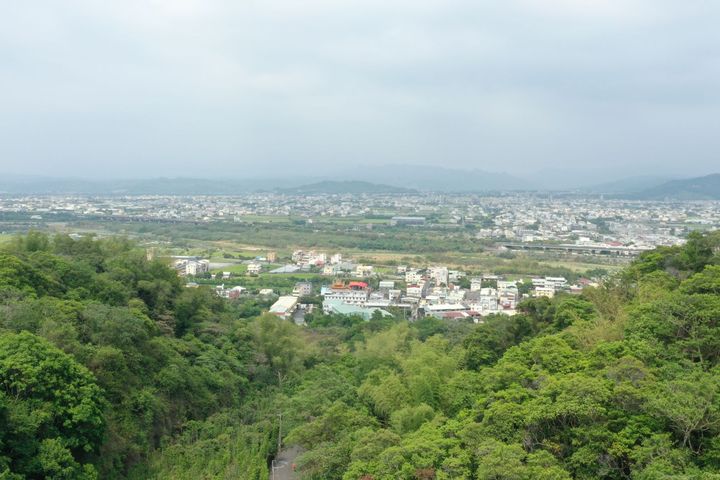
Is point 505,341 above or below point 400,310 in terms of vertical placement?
above

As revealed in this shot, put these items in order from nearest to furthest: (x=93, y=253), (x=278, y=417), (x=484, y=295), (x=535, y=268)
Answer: (x=278, y=417), (x=93, y=253), (x=484, y=295), (x=535, y=268)

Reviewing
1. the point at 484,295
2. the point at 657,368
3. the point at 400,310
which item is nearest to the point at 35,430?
the point at 657,368

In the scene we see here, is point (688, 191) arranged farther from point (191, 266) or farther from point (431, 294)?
point (191, 266)

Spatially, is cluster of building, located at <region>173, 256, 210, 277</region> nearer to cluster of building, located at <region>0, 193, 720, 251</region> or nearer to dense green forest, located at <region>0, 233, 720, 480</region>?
cluster of building, located at <region>0, 193, 720, 251</region>

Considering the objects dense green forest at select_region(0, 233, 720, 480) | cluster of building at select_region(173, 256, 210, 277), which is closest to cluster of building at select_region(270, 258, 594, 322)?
cluster of building at select_region(173, 256, 210, 277)

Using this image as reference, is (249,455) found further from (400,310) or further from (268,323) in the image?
(400,310)

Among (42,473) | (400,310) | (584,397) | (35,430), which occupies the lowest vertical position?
(400,310)
